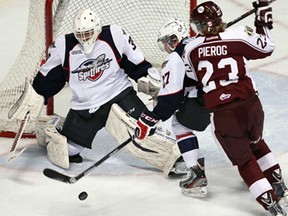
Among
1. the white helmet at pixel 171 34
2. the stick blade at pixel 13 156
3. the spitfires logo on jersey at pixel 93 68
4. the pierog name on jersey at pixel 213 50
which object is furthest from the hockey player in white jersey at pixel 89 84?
the pierog name on jersey at pixel 213 50

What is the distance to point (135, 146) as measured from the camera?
4574 millimetres

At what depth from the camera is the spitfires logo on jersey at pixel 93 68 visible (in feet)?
14.9

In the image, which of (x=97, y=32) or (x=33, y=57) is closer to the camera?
(x=97, y=32)

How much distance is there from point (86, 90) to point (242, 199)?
0.89 meters

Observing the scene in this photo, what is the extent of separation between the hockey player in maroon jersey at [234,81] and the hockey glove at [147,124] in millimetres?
241

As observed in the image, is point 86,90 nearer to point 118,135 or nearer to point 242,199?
point 118,135

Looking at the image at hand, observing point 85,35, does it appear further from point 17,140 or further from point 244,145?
point 244,145

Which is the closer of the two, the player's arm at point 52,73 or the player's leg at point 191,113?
the player's leg at point 191,113

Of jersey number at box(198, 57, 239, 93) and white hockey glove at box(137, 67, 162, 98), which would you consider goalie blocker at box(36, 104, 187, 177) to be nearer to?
white hockey glove at box(137, 67, 162, 98)

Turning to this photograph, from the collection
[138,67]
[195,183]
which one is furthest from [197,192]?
[138,67]

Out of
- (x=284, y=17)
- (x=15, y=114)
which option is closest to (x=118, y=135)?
(x=15, y=114)

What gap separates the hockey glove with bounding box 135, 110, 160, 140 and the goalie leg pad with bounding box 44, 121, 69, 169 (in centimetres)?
53

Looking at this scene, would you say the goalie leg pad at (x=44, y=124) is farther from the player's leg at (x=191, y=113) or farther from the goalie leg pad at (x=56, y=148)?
the player's leg at (x=191, y=113)

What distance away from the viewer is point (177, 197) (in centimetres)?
427
